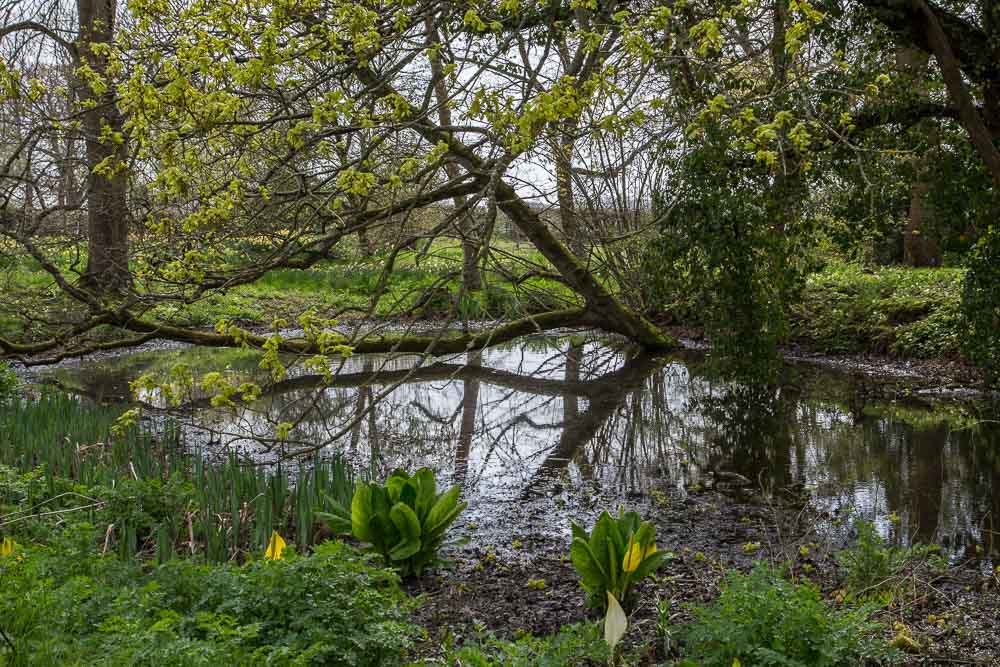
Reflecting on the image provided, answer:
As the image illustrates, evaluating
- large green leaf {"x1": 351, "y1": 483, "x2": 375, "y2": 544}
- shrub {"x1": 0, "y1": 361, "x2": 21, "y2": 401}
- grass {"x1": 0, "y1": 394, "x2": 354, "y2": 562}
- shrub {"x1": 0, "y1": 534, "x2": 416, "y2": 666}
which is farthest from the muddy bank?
shrub {"x1": 0, "y1": 361, "x2": 21, "y2": 401}

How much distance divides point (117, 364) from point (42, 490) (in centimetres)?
829

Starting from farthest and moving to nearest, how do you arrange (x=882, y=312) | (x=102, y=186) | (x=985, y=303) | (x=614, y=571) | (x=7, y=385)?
(x=882, y=312) → (x=102, y=186) → (x=985, y=303) → (x=7, y=385) → (x=614, y=571)

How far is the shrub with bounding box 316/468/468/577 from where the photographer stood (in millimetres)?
4176

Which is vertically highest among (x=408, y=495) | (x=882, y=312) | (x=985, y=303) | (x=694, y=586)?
(x=985, y=303)

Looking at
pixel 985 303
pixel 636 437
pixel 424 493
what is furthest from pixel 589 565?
pixel 985 303

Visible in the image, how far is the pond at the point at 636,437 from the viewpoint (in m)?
5.30

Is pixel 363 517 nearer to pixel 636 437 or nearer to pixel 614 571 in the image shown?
pixel 614 571

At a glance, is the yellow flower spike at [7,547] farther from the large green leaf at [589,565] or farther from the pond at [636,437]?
the large green leaf at [589,565]

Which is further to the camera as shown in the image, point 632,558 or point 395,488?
point 395,488

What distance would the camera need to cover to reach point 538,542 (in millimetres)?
4762

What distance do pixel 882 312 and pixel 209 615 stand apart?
1031 cm

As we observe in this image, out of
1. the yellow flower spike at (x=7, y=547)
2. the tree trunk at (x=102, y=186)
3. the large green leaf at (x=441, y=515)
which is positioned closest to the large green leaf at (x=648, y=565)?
the large green leaf at (x=441, y=515)

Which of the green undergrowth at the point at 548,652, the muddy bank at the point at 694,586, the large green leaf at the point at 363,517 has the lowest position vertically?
the muddy bank at the point at 694,586

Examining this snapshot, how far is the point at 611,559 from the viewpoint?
3.64m
